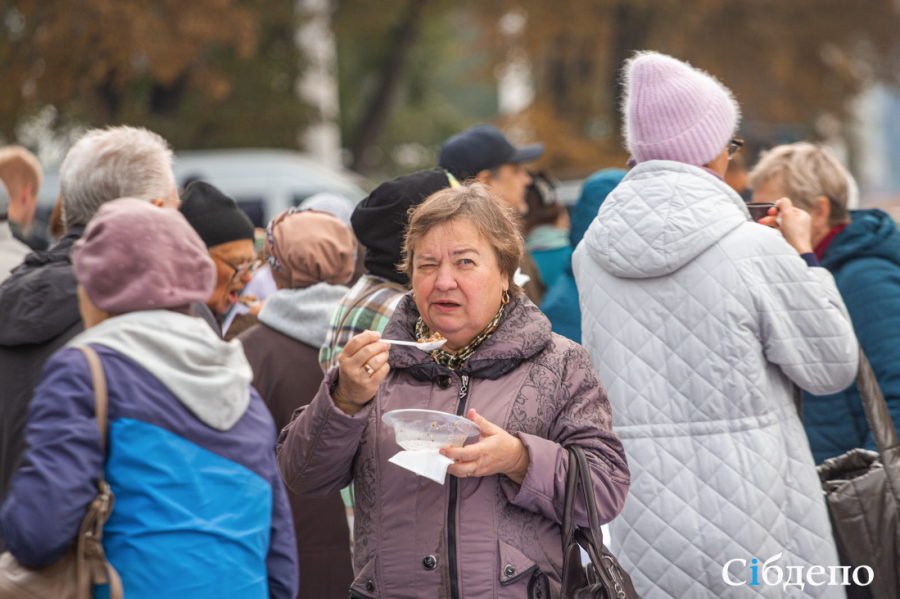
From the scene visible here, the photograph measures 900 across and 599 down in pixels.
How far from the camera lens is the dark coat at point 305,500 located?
3574mm

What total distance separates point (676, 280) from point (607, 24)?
15592 millimetres

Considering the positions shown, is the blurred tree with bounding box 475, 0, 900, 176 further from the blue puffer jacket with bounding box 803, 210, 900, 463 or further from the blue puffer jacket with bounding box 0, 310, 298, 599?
the blue puffer jacket with bounding box 0, 310, 298, 599

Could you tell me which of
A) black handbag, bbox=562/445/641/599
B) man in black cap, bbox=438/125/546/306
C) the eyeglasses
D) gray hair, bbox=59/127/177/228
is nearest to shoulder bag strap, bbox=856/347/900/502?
black handbag, bbox=562/445/641/599

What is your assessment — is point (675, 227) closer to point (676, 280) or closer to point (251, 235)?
point (676, 280)

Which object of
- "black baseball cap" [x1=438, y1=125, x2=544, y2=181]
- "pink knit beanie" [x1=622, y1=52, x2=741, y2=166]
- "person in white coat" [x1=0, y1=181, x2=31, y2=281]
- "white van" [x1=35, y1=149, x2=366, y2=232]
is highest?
"pink knit beanie" [x1=622, y1=52, x2=741, y2=166]

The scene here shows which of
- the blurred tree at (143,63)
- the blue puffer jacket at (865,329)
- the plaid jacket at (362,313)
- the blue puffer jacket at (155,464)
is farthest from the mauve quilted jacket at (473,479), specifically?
the blurred tree at (143,63)

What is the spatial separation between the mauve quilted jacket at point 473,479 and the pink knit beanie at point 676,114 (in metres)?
0.93

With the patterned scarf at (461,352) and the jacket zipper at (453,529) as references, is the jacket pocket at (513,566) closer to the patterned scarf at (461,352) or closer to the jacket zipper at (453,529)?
the jacket zipper at (453,529)

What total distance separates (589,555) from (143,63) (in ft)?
46.8

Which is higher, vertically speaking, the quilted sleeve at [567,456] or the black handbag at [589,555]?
the quilted sleeve at [567,456]

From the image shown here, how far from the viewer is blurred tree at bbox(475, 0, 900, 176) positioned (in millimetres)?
16938

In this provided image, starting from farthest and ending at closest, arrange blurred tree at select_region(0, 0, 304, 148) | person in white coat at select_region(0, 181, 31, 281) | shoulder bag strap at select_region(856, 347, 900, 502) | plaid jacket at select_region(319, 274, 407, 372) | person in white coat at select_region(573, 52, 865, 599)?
blurred tree at select_region(0, 0, 304, 148) < person in white coat at select_region(0, 181, 31, 281) < plaid jacket at select_region(319, 274, 407, 372) < shoulder bag strap at select_region(856, 347, 900, 502) < person in white coat at select_region(573, 52, 865, 599)

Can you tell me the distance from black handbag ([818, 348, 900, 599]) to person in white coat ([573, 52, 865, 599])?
0.20 meters

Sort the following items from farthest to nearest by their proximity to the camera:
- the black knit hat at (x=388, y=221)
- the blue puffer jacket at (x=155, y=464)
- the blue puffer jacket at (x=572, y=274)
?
the blue puffer jacket at (x=572, y=274) → the black knit hat at (x=388, y=221) → the blue puffer jacket at (x=155, y=464)
